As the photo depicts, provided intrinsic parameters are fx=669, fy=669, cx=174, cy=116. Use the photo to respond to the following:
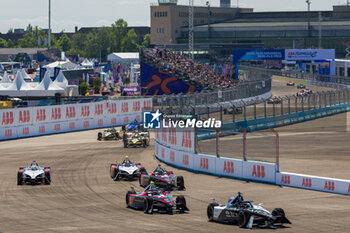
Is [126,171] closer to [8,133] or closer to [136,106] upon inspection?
[8,133]

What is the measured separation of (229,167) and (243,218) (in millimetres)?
10383

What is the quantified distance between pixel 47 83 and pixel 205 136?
39609 mm

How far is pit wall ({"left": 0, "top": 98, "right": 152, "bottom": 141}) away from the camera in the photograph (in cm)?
4703

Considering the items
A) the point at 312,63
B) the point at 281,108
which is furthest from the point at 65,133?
the point at 312,63

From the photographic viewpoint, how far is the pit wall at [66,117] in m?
47.0

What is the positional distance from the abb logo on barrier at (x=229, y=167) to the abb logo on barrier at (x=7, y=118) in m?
23.1

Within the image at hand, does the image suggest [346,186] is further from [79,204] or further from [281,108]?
[281,108]

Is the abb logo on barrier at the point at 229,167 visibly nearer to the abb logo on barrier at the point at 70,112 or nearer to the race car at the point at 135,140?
the race car at the point at 135,140

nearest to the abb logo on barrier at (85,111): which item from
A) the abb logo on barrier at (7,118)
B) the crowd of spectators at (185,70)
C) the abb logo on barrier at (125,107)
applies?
the abb logo on barrier at (125,107)

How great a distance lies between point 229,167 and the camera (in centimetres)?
2741

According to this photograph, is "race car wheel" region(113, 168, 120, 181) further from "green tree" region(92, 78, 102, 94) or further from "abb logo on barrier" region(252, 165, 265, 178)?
"green tree" region(92, 78, 102, 94)

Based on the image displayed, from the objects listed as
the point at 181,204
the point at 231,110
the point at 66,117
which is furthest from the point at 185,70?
the point at 181,204

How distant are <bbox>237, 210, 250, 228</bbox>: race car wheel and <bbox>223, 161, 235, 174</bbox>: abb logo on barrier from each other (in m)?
9.97

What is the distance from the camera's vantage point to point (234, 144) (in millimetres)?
28016
